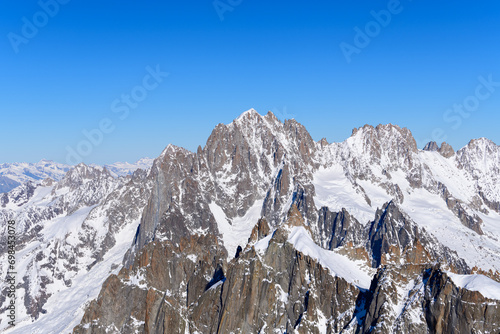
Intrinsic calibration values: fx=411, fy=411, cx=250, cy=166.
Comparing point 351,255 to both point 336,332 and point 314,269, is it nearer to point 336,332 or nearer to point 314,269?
point 314,269

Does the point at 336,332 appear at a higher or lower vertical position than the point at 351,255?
lower

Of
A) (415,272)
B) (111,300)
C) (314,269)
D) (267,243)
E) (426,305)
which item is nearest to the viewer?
(426,305)

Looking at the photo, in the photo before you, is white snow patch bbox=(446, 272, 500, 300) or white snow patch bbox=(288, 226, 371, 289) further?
white snow patch bbox=(288, 226, 371, 289)

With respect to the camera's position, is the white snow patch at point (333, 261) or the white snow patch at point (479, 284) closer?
the white snow patch at point (479, 284)

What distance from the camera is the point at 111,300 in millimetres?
125938

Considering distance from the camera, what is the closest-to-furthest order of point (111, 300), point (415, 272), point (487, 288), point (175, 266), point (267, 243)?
1. point (487, 288)
2. point (415, 272)
3. point (267, 243)
4. point (111, 300)
5. point (175, 266)

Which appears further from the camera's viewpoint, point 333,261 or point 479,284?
point 333,261

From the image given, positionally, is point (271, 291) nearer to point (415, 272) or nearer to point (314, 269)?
point (314, 269)

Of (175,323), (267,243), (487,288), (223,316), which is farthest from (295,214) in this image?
(487,288)

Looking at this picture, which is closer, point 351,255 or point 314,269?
point 314,269

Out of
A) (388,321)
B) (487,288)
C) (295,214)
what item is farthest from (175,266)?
(487,288)

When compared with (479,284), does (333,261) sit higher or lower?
higher

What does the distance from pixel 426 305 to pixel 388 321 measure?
844cm

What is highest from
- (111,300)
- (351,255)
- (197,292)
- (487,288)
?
(351,255)
